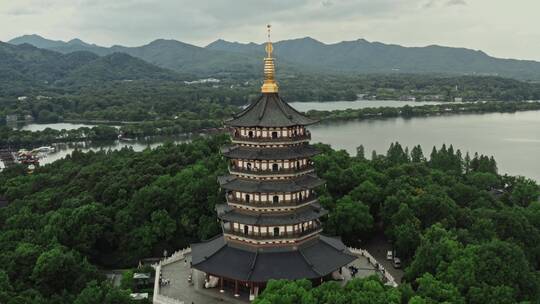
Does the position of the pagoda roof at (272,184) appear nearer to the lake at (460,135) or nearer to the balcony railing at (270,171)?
the balcony railing at (270,171)

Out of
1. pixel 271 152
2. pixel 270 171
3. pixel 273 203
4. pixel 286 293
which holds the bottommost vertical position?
pixel 286 293

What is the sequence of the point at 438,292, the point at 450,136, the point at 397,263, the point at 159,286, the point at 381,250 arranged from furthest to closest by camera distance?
the point at 450,136 < the point at 381,250 < the point at 397,263 < the point at 159,286 < the point at 438,292

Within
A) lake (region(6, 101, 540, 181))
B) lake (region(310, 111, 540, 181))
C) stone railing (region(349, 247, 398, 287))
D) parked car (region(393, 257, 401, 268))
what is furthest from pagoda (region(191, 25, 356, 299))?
lake (region(6, 101, 540, 181))

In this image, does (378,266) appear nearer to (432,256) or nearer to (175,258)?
(432,256)

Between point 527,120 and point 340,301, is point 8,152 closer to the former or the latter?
point 340,301

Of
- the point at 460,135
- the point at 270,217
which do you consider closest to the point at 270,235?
the point at 270,217

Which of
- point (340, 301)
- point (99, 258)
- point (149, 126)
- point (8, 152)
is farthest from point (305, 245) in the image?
point (149, 126)

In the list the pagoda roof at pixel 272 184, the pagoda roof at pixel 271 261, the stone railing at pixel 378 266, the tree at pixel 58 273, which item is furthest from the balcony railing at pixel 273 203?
the tree at pixel 58 273
